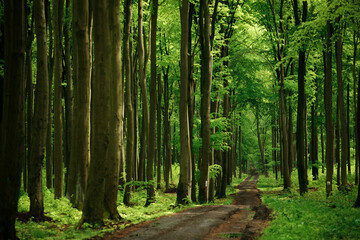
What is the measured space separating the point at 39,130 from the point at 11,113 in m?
4.16

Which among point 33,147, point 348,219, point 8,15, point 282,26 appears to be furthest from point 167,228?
point 282,26

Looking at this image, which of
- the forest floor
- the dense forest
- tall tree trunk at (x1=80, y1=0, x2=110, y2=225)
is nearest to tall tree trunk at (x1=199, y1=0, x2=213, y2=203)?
the dense forest

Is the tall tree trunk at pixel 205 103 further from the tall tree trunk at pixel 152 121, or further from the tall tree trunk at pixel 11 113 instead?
the tall tree trunk at pixel 11 113

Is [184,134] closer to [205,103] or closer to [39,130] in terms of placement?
[205,103]

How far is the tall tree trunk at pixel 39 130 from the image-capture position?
11484mm

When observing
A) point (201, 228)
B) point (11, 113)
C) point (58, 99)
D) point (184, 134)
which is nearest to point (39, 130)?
point (58, 99)

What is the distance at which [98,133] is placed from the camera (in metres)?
10.5

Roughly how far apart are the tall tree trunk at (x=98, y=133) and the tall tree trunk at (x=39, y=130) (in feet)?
6.66

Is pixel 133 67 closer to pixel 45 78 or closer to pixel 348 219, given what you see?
pixel 45 78

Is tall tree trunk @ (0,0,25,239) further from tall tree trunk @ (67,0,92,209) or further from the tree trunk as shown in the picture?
the tree trunk

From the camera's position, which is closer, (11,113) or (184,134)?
(11,113)

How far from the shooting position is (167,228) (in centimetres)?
1019

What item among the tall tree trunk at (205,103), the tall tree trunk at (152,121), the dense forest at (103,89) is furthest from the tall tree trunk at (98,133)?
the tall tree trunk at (205,103)

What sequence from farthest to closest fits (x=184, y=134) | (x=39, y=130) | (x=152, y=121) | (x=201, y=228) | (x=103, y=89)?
(x=184, y=134) → (x=152, y=121) → (x=39, y=130) → (x=103, y=89) → (x=201, y=228)
